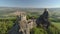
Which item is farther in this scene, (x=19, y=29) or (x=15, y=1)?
(x=15, y=1)

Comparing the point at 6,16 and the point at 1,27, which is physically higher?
the point at 6,16

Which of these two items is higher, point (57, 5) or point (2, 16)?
point (57, 5)

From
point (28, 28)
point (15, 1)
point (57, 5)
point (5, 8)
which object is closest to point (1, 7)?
point (5, 8)

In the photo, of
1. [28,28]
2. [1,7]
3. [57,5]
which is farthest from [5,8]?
[57,5]

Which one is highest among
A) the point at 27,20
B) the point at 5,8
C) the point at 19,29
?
the point at 5,8

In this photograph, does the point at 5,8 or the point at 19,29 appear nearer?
the point at 19,29

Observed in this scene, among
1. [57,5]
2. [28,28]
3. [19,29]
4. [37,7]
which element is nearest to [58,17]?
[57,5]

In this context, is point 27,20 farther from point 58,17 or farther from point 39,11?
point 58,17

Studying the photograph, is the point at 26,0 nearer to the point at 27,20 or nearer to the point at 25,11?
the point at 25,11
